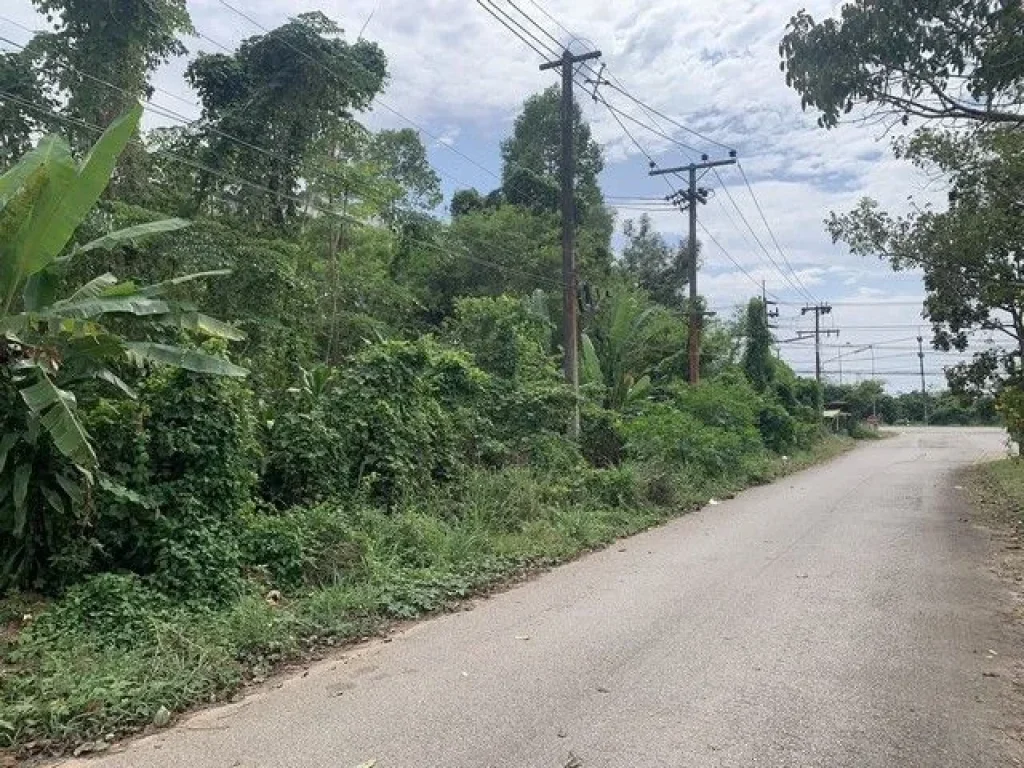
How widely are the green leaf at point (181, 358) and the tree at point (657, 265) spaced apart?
35.7 metres

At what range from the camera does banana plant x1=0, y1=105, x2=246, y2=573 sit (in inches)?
245

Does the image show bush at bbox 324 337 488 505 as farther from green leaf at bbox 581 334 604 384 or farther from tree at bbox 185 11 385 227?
green leaf at bbox 581 334 604 384

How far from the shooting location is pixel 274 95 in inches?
664

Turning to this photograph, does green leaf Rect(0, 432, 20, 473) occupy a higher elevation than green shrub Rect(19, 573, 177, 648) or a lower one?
higher

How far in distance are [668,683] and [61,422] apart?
4709mm

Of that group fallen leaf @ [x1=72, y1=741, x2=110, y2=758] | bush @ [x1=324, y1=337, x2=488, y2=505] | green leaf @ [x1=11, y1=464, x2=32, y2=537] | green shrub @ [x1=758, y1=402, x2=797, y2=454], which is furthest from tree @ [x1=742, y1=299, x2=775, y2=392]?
fallen leaf @ [x1=72, y1=741, x2=110, y2=758]

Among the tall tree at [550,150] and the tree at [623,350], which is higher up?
the tall tree at [550,150]

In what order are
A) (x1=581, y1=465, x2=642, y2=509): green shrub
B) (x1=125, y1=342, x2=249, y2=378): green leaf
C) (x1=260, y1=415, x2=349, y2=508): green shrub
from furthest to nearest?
(x1=581, y1=465, x2=642, y2=509): green shrub < (x1=260, y1=415, x2=349, y2=508): green shrub < (x1=125, y1=342, x2=249, y2=378): green leaf

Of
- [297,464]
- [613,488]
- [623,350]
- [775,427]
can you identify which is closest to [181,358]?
[297,464]

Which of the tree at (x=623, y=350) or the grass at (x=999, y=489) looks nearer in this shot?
the grass at (x=999, y=489)

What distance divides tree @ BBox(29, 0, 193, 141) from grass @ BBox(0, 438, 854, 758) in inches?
376

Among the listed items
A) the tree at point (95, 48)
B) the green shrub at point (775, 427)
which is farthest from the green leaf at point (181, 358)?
the green shrub at point (775, 427)

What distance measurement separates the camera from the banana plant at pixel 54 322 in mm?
6215

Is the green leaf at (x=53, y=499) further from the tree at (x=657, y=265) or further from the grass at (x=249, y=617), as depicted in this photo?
the tree at (x=657, y=265)
